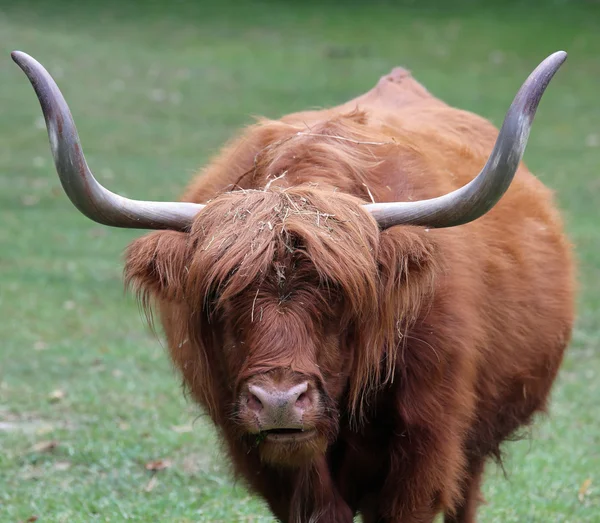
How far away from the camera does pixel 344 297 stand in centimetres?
381

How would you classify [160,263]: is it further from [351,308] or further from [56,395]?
[56,395]

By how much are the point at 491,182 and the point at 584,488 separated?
3.33m

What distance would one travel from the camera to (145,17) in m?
28.2

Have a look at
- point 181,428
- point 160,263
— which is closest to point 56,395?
point 181,428

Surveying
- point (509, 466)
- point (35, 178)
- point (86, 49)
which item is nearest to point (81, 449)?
point (509, 466)

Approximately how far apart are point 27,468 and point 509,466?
9.79 ft

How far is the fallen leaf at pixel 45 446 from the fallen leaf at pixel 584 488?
3156 mm

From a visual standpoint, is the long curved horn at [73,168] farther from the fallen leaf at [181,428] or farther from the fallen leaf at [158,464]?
the fallen leaf at [181,428]

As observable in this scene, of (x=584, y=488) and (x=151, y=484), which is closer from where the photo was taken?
(x=151, y=484)

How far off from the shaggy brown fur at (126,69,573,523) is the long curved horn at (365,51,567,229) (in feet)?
0.25

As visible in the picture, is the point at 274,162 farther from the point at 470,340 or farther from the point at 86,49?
the point at 86,49

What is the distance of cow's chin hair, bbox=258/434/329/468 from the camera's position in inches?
147

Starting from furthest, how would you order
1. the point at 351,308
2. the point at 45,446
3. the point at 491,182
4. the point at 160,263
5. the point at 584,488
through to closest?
the point at 45,446 → the point at 584,488 → the point at 160,263 → the point at 351,308 → the point at 491,182

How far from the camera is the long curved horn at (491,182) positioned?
3654 mm
